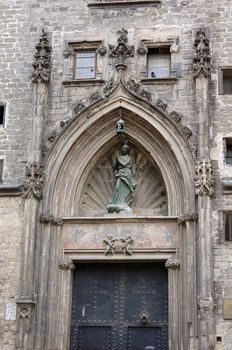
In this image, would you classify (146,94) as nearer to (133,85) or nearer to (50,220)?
(133,85)

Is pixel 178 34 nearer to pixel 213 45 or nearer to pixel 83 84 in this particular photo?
pixel 213 45

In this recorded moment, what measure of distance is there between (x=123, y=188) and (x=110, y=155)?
3.79 feet

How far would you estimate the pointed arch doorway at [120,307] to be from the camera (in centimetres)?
1498

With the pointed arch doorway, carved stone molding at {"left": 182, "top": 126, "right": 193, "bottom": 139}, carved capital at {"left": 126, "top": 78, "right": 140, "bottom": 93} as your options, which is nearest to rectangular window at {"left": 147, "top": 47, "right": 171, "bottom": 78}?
carved capital at {"left": 126, "top": 78, "right": 140, "bottom": 93}

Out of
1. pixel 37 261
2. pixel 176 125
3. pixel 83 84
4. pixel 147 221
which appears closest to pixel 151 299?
pixel 147 221

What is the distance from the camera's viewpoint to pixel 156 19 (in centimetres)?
1667

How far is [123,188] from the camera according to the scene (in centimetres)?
1588

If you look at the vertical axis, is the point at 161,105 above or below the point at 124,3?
below

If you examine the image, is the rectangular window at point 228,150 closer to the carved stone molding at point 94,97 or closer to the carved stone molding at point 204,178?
the carved stone molding at point 204,178

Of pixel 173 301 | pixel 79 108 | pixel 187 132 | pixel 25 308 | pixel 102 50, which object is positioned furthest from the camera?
pixel 102 50

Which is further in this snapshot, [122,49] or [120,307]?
[122,49]

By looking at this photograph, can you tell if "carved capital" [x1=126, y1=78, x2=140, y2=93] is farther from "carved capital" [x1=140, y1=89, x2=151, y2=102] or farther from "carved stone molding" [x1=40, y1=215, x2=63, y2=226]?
"carved stone molding" [x1=40, y1=215, x2=63, y2=226]

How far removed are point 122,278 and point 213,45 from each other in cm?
605

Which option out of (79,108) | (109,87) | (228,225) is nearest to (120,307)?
(228,225)
